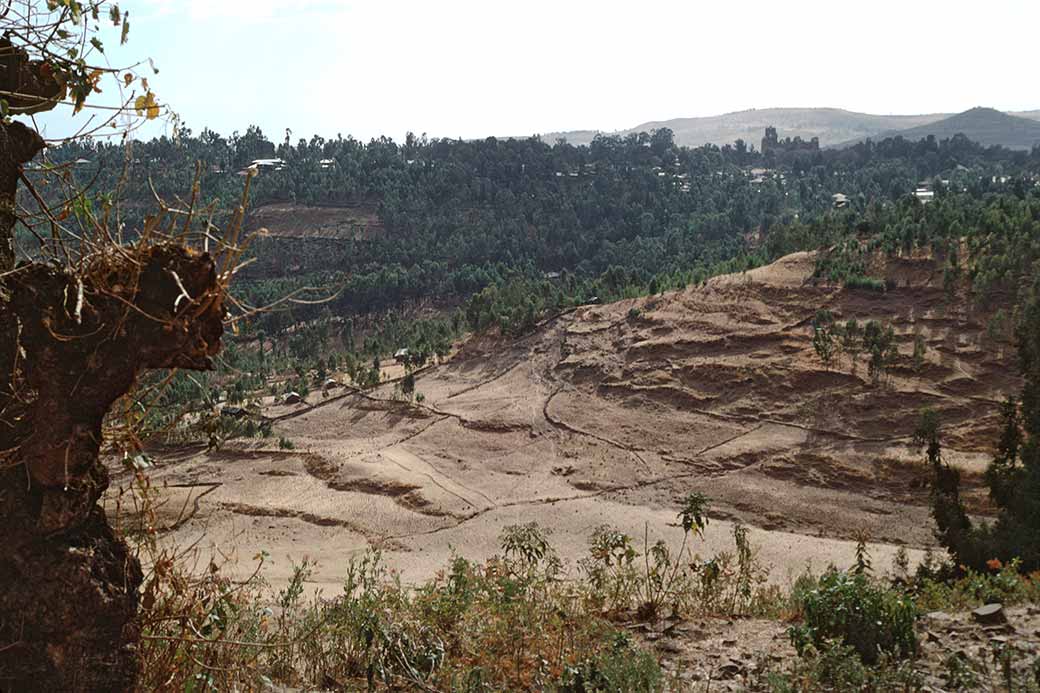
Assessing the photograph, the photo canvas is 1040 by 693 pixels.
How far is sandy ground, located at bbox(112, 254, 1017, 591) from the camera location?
14359 millimetres

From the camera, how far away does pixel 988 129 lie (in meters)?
107

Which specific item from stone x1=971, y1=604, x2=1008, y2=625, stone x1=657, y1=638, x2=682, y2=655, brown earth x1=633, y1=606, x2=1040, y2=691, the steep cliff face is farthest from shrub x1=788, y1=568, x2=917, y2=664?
the steep cliff face

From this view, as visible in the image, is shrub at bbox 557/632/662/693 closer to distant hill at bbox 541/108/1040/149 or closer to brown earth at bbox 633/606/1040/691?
brown earth at bbox 633/606/1040/691

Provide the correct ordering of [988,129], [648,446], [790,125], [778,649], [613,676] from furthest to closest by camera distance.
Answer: [790,125] < [988,129] < [648,446] < [778,649] < [613,676]

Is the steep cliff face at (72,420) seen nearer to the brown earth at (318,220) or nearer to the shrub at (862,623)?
the shrub at (862,623)

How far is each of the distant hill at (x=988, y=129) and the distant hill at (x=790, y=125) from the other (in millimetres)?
18114

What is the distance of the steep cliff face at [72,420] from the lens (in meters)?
2.33

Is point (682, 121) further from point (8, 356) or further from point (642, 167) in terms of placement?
point (8, 356)

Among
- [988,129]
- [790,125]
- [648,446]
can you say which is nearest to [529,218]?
[648,446]

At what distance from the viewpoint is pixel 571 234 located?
159ft

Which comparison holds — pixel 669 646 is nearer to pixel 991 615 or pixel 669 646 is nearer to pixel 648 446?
pixel 991 615

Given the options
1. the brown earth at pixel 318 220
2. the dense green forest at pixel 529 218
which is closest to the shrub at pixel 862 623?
the dense green forest at pixel 529 218

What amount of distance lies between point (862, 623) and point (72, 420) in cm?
416

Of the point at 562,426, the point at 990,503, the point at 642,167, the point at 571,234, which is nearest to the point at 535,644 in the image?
the point at 990,503
